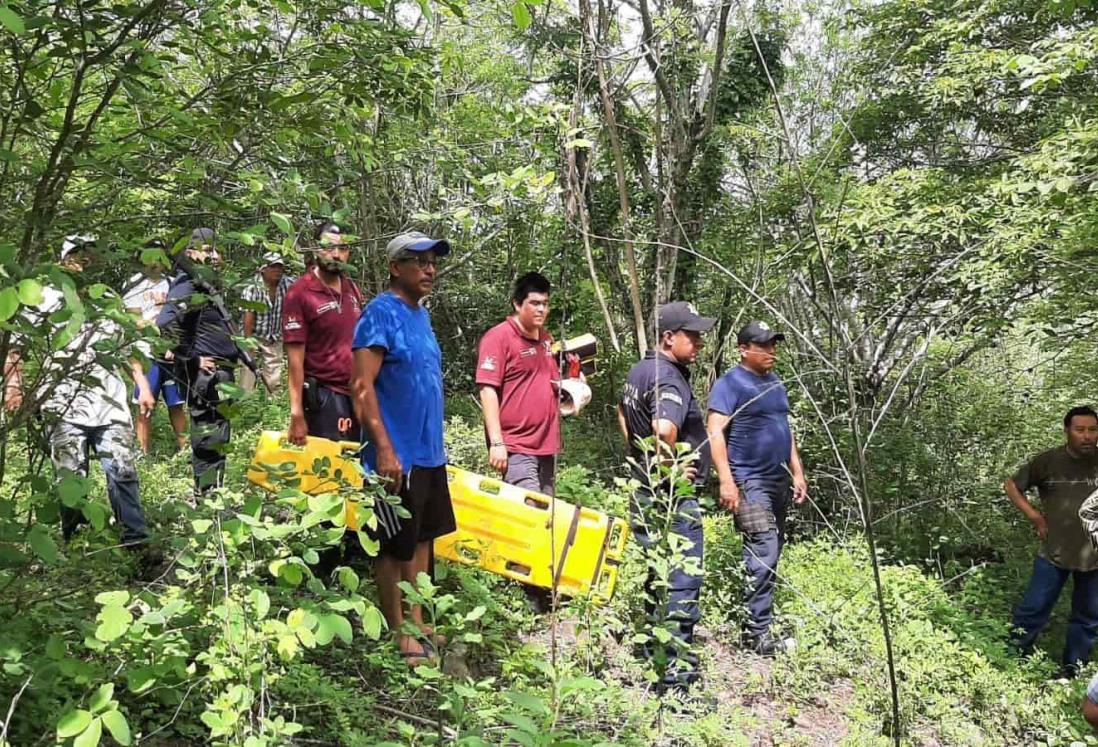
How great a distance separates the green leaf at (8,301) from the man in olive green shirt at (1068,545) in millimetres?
5572

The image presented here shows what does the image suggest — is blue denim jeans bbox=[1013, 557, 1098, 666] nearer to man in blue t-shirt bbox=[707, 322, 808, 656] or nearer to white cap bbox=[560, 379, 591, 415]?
man in blue t-shirt bbox=[707, 322, 808, 656]

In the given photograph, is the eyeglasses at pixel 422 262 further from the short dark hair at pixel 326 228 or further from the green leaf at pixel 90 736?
the green leaf at pixel 90 736

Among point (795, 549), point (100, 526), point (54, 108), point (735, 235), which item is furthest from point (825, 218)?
point (100, 526)

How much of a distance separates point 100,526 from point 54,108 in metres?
1.49

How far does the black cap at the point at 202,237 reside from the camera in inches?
99.3

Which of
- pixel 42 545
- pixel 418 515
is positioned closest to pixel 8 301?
pixel 42 545

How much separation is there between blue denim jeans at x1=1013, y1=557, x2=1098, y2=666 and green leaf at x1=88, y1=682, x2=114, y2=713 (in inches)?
204

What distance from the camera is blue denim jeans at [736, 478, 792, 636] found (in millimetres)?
4715

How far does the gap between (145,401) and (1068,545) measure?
578 centimetres

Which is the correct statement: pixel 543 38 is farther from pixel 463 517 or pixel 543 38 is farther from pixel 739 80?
pixel 463 517

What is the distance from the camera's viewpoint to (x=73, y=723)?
1.66 m

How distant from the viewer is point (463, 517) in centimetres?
448

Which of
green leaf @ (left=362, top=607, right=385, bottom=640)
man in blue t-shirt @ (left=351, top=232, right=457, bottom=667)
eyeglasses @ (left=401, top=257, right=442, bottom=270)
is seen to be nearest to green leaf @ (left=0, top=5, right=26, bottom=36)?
green leaf @ (left=362, top=607, right=385, bottom=640)

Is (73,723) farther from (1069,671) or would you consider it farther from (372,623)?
(1069,671)
